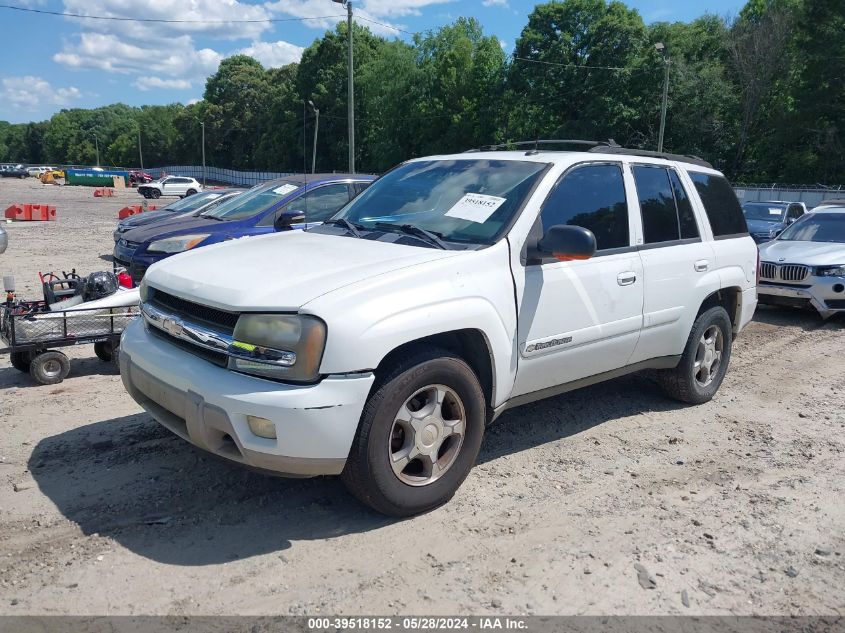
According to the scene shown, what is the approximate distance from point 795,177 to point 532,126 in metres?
20.0

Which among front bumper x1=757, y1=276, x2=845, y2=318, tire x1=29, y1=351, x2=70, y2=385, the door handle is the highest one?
the door handle

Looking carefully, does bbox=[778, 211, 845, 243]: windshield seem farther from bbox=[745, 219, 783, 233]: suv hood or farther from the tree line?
the tree line

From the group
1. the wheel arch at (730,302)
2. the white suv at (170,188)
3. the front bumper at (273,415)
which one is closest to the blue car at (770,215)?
the wheel arch at (730,302)

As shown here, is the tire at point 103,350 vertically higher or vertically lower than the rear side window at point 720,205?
lower

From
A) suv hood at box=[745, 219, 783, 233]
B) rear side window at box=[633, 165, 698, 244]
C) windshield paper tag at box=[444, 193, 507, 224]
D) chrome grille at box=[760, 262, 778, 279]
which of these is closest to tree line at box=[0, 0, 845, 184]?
suv hood at box=[745, 219, 783, 233]

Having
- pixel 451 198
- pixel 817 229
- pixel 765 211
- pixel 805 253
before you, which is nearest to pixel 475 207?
pixel 451 198

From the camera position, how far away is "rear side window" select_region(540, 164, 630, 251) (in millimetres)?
4379

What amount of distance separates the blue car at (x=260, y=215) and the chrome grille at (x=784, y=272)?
18.8 feet

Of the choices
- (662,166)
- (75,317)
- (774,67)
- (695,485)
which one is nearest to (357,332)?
(695,485)

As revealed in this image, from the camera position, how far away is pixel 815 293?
31.0 feet

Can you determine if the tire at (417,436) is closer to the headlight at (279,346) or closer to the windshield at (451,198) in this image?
the headlight at (279,346)

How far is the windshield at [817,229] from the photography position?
10.7 m

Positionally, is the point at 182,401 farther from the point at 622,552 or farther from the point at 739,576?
the point at 739,576

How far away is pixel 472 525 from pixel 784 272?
786 centimetres
